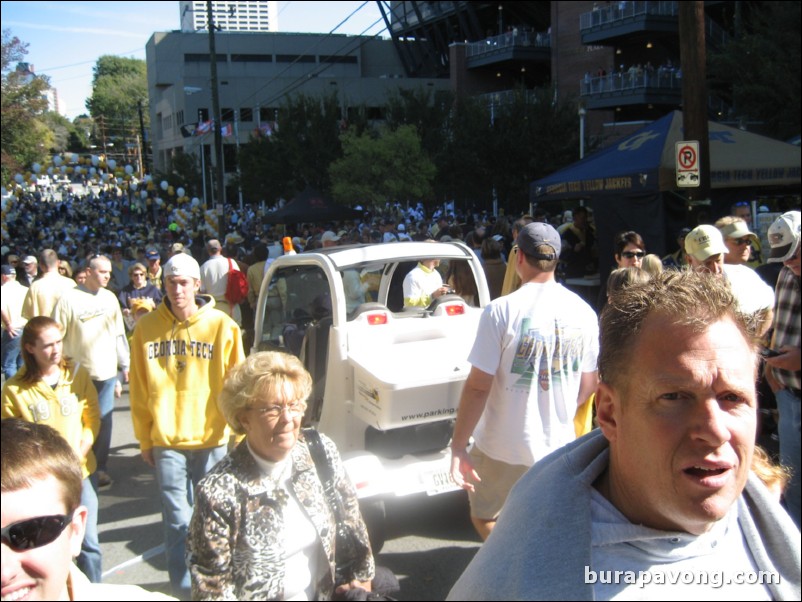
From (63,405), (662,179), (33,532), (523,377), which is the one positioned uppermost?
(662,179)

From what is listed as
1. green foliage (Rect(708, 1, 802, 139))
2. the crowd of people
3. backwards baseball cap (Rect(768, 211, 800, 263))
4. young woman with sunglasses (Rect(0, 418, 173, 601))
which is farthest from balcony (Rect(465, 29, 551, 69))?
young woman with sunglasses (Rect(0, 418, 173, 601))

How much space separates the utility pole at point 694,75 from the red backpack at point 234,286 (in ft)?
17.5

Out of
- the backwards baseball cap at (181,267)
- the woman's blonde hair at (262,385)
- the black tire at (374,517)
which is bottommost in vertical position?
the black tire at (374,517)

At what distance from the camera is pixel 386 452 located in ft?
15.9

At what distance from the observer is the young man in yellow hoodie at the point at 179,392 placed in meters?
4.11

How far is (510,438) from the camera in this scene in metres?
3.51

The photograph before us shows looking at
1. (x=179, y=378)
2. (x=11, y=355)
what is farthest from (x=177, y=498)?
(x=11, y=355)

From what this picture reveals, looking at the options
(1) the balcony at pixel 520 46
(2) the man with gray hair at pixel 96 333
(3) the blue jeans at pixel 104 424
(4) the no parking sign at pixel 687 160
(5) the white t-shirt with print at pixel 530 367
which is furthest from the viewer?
(1) the balcony at pixel 520 46

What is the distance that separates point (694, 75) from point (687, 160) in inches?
35.5

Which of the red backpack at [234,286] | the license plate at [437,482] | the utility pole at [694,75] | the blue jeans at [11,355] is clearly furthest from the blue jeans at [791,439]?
the blue jeans at [11,355]

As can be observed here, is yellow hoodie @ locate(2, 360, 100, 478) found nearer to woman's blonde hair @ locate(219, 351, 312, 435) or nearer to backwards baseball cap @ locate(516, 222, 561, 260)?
woman's blonde hair @ locate(219, 351, 312, 435)

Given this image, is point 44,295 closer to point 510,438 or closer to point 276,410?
point 276,410

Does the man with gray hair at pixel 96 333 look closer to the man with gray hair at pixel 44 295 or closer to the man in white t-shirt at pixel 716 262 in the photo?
the man with gray hair at pixel 44 295

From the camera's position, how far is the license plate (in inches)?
182
